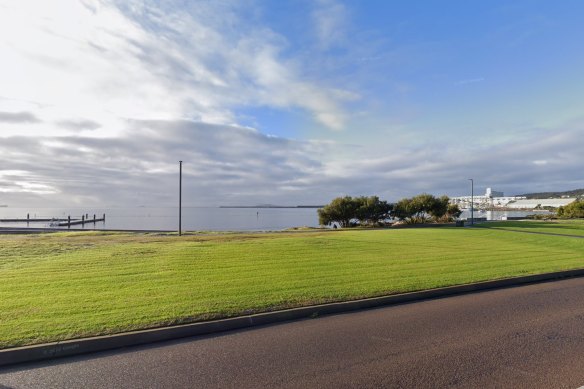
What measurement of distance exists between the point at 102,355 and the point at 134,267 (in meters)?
6.28

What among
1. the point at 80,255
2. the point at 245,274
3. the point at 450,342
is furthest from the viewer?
the point at 80,255

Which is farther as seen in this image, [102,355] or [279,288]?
[279,288]

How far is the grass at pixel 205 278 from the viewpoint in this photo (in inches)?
259

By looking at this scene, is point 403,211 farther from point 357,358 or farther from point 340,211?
point 357,358

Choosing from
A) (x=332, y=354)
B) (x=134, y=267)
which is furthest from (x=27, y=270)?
(x=332, y=354)

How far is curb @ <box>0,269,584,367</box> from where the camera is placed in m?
5.19

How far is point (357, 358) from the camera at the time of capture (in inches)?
201

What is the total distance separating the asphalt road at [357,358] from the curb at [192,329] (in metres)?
0.20

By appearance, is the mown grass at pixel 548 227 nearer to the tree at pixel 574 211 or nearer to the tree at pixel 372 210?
the tree at pixel 372 210

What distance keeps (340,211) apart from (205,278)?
120 ft

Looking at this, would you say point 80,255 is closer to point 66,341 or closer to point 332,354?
point 66,341

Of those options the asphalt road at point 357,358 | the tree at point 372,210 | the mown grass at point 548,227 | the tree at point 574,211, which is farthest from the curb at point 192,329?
the tree at point 574,211

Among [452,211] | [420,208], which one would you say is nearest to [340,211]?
[420,208]

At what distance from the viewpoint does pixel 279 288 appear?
883cm
